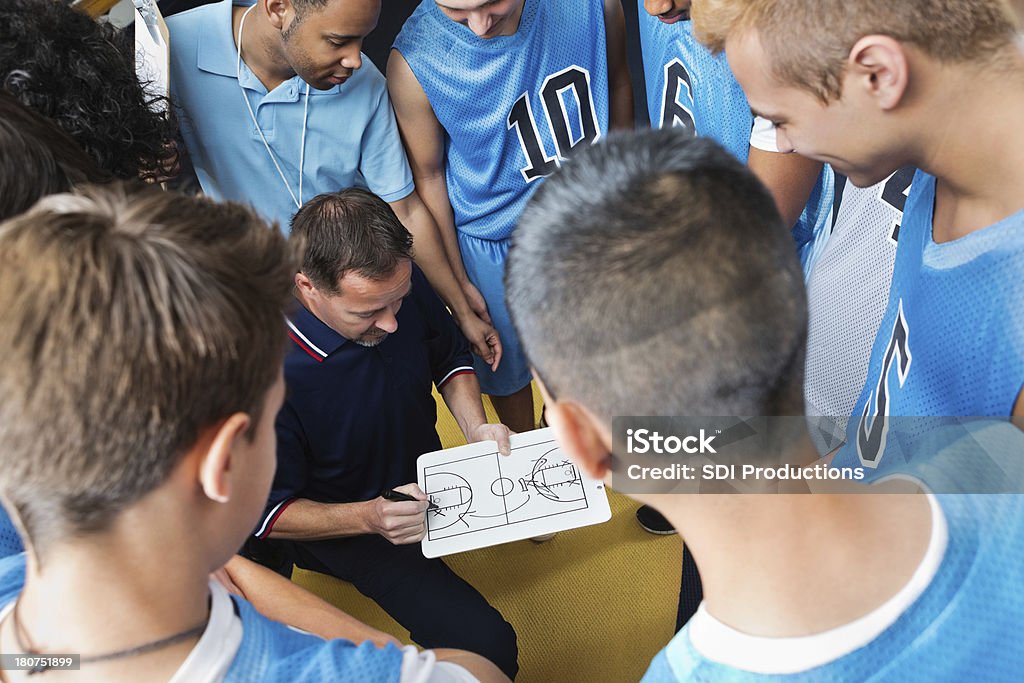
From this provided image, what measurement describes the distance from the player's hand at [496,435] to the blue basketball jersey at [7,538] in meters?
0.94

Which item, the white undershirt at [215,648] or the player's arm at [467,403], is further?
the player's arm at [467,403]

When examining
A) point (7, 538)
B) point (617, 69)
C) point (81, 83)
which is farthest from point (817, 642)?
point (617, 69)

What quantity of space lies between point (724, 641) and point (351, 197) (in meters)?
1.20

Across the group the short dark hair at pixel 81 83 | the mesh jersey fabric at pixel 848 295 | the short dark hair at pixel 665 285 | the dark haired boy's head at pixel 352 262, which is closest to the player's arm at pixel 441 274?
the dark haired boy's head at pixel 352 262

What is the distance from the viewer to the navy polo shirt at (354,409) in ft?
5.28

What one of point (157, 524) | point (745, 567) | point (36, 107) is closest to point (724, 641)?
point (745, 567)

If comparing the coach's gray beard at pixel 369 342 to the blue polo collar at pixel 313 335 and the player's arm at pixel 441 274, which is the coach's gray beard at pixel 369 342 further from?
the player's arm at pixel 441 274

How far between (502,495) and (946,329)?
0.92m

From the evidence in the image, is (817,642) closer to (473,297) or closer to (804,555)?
(804,555)

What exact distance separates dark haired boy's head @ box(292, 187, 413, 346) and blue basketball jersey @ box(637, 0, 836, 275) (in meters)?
0.69

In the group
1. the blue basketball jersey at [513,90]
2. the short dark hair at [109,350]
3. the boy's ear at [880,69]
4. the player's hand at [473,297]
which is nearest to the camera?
the short dark hair at [109,350]

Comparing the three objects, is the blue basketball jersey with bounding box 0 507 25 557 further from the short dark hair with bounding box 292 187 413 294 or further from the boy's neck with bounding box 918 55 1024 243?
the boy's neck with bounding box 918 55 1024 243

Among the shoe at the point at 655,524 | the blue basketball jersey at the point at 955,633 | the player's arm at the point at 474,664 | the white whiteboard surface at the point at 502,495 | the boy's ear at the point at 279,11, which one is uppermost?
the boy's ear at the point at 279,11

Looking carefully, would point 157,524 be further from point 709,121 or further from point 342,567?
point 709,121
